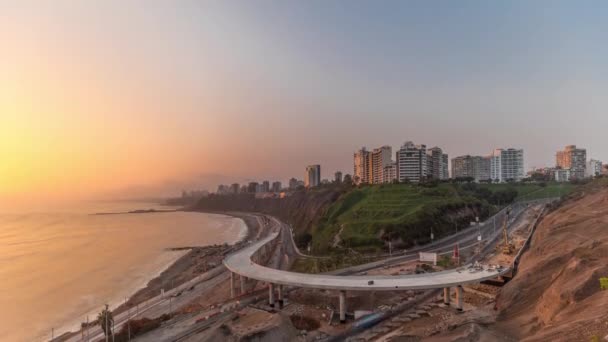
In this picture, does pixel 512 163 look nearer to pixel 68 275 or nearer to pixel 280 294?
pixel 280 294

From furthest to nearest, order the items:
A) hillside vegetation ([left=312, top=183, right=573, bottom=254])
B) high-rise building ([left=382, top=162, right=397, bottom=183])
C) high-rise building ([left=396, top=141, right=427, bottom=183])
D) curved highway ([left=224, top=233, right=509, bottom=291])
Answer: high-rise building ([left=382, top=162, right=397, bottom=183]) < high-rise building ([left=396, top=141, right=427, bottom=183]) < hillside vegetation ([left=312, top=183, right=573, bottom=254]) < curved highway ([left=224, top=233, right=509, bottom=291])

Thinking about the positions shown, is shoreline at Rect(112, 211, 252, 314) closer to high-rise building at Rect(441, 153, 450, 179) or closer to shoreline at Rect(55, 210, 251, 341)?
shoreline at Rect(55, 210, 251, 341)

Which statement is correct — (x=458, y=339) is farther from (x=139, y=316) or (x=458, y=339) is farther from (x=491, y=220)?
(x=491, y=220)

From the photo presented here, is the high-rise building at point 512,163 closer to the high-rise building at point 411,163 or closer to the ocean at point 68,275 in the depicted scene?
the high-rise building at point 411,163

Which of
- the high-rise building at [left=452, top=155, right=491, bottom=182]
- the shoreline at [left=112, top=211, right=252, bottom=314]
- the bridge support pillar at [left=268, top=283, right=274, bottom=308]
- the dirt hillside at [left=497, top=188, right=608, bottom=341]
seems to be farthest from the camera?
the high-rise building at [left=452, top=155, right=491, bottom=182]

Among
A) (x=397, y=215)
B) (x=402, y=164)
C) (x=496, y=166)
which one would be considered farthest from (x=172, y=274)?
(x=496, y=166)

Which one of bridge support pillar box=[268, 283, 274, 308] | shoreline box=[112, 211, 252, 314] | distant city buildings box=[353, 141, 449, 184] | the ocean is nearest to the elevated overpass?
bridge support pillar box=[268, 283, 274, 308]

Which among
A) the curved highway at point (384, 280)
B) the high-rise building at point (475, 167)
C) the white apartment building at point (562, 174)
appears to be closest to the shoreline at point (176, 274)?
Answer: the curved highway at point (384, 280)
